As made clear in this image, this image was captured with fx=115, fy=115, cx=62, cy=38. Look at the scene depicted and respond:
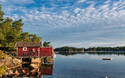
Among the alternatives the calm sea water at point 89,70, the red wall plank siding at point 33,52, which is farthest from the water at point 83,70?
the red wall plank siding at point 33,52

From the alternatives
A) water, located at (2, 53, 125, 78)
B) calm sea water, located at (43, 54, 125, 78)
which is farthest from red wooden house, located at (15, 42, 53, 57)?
calm sea water, located at (43, 54, 125, 78)

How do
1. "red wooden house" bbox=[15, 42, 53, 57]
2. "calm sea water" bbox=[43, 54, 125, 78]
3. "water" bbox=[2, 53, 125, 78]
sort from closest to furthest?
1. "water" bbox=[2, 53, 125, 78]
2. "calm sea water" bbox=[43, 54, 125, 78]
3. "red wooden house" bbox=[15, 42, 53, 57]

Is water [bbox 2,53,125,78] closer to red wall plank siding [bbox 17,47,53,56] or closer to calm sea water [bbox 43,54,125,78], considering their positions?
calm sea water [bbox 43,54,125,78]

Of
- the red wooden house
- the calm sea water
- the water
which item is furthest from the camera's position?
the red wooden house

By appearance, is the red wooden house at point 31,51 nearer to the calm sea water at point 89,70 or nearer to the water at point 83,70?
the water at point 83,70

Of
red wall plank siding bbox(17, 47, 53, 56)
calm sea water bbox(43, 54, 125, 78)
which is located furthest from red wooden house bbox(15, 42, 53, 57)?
calm sea water bbox(43, 54, 125, 78)

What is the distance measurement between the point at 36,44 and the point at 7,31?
20.4m

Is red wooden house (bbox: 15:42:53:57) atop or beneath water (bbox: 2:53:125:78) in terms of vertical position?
atop

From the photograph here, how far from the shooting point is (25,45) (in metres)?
36.2

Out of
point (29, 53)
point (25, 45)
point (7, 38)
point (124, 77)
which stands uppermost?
point (7, 38)

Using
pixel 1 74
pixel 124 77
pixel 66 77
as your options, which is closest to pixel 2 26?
pixel 1 74

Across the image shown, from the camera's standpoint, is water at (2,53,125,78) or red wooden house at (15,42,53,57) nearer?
water at (2,53,125,78)

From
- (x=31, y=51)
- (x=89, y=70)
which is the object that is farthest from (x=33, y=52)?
(x=89, y=70)

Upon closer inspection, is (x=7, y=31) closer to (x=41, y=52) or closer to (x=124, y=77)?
(x=41, y=52)
